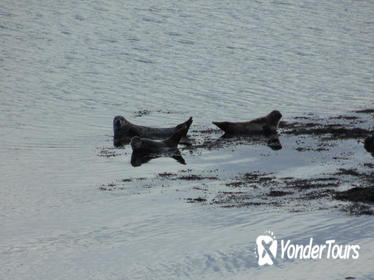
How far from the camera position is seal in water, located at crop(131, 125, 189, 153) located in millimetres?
25297

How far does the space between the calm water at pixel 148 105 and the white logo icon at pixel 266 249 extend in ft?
0.59

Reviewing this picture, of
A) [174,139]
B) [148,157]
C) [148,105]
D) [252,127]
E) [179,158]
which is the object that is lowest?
[148,105]

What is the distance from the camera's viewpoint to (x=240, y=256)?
15.5 meters

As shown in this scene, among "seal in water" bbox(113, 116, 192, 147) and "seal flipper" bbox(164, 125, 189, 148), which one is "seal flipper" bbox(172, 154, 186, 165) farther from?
"seal in water" bbox(113, 116, 192, 147)

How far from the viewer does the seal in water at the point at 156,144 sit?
2530cm

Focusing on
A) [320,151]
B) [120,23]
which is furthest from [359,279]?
[120,23]

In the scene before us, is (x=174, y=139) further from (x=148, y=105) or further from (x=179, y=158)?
(x=148, y=105)

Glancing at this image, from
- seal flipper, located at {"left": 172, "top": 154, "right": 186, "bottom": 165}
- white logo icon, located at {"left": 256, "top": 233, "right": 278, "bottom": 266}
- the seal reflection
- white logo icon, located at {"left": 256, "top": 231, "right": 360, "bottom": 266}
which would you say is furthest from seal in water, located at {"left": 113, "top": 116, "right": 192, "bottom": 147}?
white logo icon, located at {"left": 256, "top": 231, "right": 360, "bottom": 266}

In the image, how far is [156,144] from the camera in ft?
84.8

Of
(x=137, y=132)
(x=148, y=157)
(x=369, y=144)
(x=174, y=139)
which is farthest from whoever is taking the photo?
(x=137, y=132)

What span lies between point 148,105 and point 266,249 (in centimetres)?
2005

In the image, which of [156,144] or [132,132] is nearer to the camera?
[156,144]

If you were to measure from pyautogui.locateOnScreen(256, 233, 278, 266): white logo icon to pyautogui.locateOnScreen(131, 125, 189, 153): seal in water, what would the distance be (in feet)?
30.2

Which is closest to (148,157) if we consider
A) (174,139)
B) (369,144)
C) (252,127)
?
(174,139)
